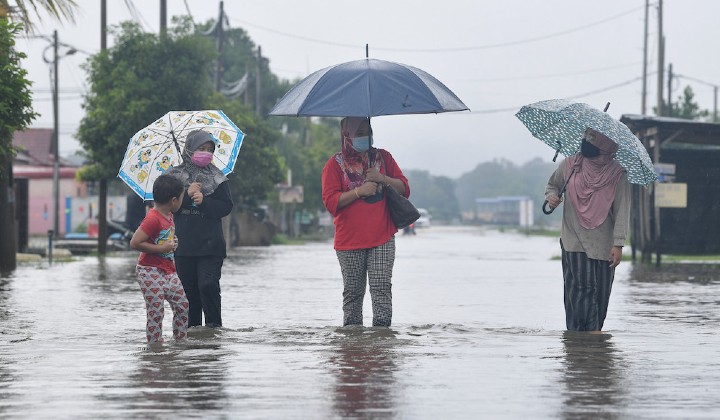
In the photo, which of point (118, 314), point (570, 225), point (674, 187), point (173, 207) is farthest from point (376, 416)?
point (674, 187)

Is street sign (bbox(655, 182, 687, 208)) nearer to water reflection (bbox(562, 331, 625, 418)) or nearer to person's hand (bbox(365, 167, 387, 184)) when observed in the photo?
water reflection (bbox(562, 331, 625, 418))

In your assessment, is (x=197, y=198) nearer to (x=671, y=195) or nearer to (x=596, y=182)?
(x=596, y=182)

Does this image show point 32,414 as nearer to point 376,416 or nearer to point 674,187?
point 376,416

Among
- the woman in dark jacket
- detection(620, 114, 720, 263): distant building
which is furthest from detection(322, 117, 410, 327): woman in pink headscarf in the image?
detection(620, 114, 720, 263): distant building

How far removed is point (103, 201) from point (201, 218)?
89.1 ft

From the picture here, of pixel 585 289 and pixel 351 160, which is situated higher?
pixel 351 160

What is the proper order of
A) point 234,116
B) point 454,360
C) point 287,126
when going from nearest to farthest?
point 454,360 < point 234,116 < point 287,126

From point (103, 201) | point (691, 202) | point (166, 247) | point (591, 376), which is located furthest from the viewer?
point (103, 201)

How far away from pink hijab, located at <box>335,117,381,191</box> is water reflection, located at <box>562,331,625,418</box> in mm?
1999

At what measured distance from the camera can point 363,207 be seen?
1102 cm

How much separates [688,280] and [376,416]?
1632cm

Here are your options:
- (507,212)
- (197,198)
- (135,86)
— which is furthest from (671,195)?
(507,212)

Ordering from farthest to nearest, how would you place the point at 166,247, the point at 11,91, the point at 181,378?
the point at 11,91 → the point at 166,247 → the point at 181,378

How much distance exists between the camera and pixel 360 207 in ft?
36.2
